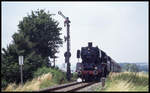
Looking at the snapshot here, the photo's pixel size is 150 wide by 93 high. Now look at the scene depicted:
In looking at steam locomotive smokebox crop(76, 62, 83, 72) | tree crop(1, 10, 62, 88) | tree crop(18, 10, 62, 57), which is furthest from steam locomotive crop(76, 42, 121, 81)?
tree crop(18, 10, 62, 57)

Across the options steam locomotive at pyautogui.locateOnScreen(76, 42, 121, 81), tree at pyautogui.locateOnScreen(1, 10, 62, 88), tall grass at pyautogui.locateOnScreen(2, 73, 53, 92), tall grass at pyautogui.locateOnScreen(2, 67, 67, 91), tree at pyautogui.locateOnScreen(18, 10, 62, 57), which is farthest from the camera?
tree at pyautogui.locateOnScreen(18, 10, 62, 57)

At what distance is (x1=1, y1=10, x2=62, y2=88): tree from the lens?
32.5 metres

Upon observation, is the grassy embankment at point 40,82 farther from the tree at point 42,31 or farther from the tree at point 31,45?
the tree at point 42,31

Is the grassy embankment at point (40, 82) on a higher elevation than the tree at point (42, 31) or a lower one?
lower

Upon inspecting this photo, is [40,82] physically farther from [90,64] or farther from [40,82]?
[90,64]

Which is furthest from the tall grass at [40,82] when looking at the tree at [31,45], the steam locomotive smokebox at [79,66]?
the tree at [31,45]

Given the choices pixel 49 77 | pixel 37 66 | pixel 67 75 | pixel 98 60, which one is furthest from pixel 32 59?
pixel 49 77

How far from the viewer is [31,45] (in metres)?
36.2

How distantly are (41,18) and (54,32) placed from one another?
9.05ft

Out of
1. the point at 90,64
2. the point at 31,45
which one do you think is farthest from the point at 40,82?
the point at 31,45

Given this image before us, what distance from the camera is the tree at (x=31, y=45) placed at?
3250cm

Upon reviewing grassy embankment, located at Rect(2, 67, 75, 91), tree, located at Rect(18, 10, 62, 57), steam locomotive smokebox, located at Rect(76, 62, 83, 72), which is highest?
tree, located at Rect(18, 10, 62, 57)

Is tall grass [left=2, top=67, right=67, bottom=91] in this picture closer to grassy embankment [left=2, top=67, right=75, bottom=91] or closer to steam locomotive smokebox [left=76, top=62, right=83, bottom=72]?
grassy embankment [left=2, top=67, right=75, bottom=91]

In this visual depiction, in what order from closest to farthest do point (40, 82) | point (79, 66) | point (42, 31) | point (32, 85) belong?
point (32, 85)
point (40, 82)
point (79, 66)
point (42, 31)
